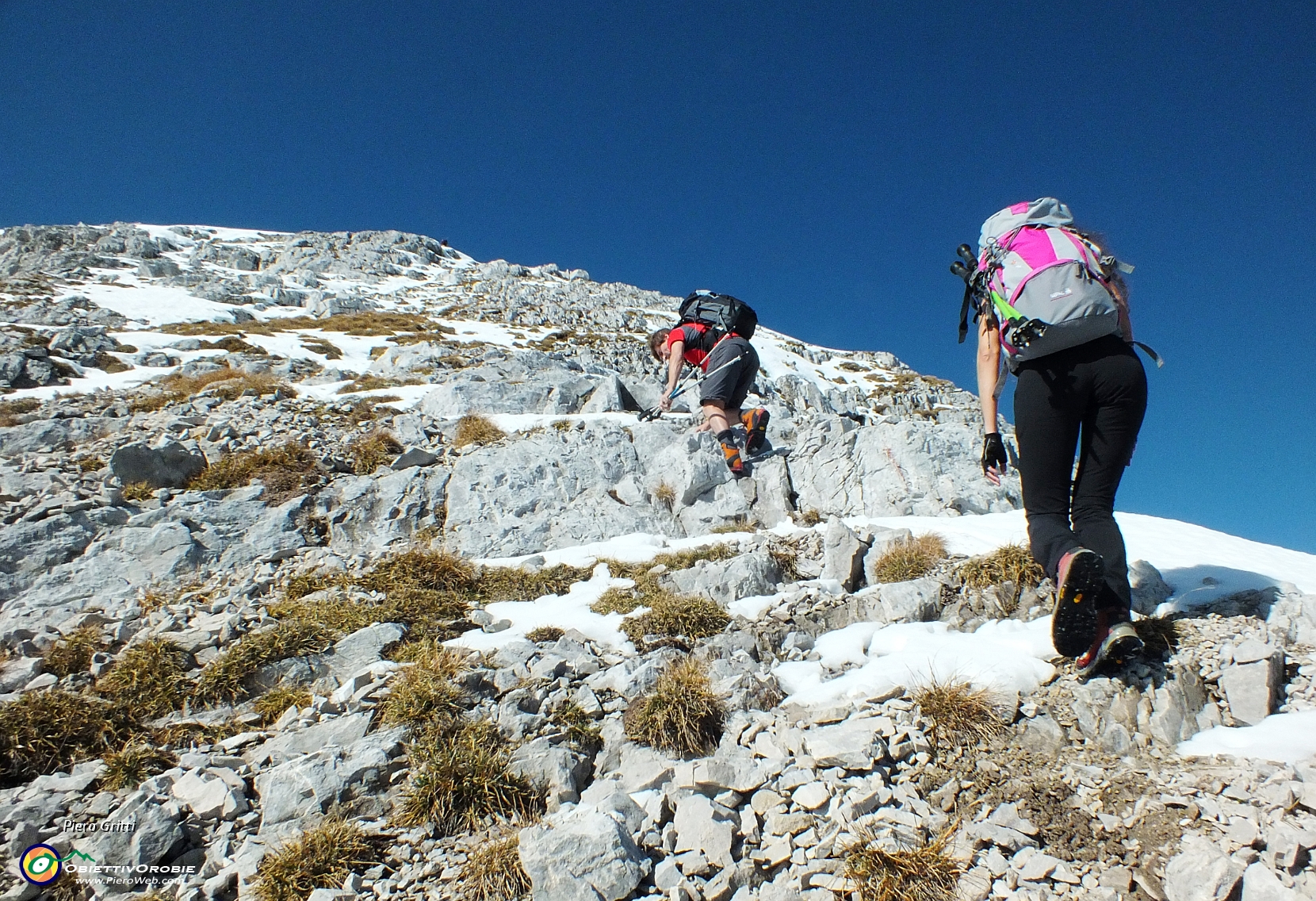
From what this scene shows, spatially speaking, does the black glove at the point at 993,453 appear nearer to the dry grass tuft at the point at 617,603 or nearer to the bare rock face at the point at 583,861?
the bare rock face at the point at 583,861

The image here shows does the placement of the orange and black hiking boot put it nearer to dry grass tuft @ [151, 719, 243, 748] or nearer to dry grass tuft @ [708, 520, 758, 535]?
dry grass tuft @ [708, 520, 758, 535]

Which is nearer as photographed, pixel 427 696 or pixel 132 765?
pixel 132 765

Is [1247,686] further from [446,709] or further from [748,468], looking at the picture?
[748,468]

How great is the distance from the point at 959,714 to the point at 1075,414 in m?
1.78

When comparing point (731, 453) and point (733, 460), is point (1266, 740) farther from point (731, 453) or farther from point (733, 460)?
point (731, 453)

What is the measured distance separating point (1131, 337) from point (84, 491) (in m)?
10.5

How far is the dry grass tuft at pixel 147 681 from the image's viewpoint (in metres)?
4.13

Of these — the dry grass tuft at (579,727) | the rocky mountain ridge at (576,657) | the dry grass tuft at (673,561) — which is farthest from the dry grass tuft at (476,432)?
the dry grass tuft at (579,727)

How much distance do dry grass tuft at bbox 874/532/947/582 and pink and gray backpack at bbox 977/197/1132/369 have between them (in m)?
2.59

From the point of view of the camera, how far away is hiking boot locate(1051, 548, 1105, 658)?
2.80 metres

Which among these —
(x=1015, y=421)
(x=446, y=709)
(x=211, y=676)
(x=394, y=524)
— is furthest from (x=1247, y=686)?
(x=394, y=524)

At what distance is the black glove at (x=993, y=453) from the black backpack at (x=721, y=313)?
18.4 feet

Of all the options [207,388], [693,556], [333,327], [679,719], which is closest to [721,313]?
[693,556]

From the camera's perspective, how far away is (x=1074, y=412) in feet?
10.1
